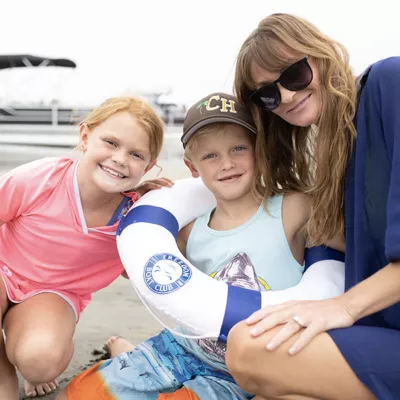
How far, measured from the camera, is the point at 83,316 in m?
3.04

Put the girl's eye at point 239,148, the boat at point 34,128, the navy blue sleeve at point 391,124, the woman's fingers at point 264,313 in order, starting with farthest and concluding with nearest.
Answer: the boat at point 34,128
the girl's eye at point 239,148
the woman's fingers at point 264,313
the navy blue sleeve at point 391,124

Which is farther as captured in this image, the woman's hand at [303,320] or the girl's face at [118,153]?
the girl's face at [118,153]

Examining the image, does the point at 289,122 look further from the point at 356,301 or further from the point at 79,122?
the point at 79,122

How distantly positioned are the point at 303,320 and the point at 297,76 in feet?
2.33

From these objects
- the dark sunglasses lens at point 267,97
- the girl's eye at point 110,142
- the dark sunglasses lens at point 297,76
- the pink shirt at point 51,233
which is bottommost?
the pink shirt at point 51,233

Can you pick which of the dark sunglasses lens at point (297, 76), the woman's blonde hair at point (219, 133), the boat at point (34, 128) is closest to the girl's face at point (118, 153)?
the woman's blonde hair at point (219, 133)

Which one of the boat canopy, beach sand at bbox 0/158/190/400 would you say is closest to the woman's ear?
beach sand at bbox 0/158/190/400

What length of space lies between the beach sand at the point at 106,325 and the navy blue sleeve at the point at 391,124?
1.44 metres

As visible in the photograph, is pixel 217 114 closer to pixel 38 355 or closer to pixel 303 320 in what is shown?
pixel 303 320

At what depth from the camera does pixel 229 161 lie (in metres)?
1.89

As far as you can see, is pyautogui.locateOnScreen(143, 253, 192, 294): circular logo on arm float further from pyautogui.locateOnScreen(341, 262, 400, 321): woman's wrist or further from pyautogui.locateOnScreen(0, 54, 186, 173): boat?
pyautogui.locateOnScreen(0, 54, 186, 173): boat

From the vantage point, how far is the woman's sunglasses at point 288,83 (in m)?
1.62

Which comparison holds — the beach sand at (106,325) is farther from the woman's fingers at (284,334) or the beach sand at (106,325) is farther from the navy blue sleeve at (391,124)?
the navy blue sleeve at (391,124)

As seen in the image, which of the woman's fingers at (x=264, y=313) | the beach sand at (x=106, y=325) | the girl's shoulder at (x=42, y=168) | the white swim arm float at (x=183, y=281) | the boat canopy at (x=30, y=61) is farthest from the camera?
the boat canopy at (x=30, y=61)
